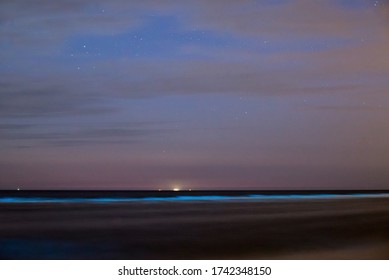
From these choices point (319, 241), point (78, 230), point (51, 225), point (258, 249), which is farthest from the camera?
point (51, 225)

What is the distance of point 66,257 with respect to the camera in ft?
11.8

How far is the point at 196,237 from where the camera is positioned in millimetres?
4418

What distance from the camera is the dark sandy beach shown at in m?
3.76

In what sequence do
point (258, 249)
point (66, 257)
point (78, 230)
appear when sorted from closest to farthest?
point (66, 257) < point (258, 249) < point (78, 230)

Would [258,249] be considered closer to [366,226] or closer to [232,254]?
[232,254]

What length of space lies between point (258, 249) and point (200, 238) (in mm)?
587

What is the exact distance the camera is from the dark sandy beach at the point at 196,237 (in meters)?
3.76

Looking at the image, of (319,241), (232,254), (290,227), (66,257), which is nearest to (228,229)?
(290,227)
